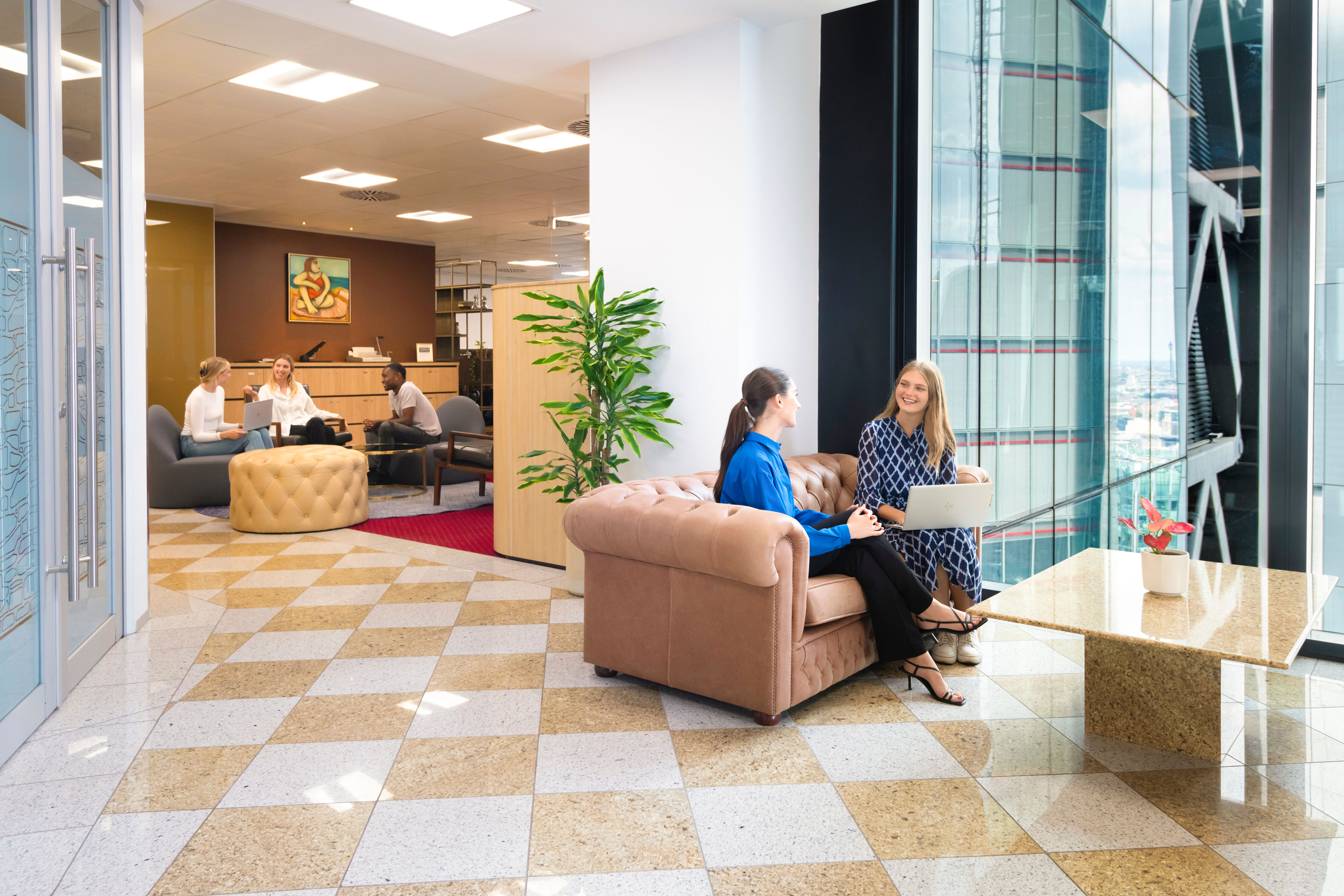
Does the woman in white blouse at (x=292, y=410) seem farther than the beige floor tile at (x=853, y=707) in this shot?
Yes

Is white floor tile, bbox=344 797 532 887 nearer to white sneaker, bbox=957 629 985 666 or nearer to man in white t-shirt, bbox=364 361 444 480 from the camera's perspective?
white sneaker, bbox=957 629 985 666

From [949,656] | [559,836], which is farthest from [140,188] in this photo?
[949,656]

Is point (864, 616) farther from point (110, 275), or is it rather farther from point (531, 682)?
point (110, 275)

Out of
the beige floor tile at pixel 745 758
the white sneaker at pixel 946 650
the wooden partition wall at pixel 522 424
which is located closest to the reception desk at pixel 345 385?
the wooden partition wall at pixel 522 424

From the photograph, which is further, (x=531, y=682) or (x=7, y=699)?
(x=531, y=682)

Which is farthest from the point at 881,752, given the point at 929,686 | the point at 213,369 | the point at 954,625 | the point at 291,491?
the point at 213,369

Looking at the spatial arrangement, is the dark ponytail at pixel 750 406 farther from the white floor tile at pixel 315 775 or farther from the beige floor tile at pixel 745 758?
the white floor tile at pixel 315 775

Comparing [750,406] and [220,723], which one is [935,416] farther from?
[220,723]

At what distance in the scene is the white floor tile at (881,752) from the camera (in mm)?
2748

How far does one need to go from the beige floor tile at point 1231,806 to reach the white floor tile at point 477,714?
6.49 feet

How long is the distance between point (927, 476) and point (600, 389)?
180 centimetres

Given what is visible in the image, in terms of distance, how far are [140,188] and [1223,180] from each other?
5199 millimetres

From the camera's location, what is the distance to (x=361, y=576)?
5359 mm

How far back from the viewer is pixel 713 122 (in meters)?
4.68
